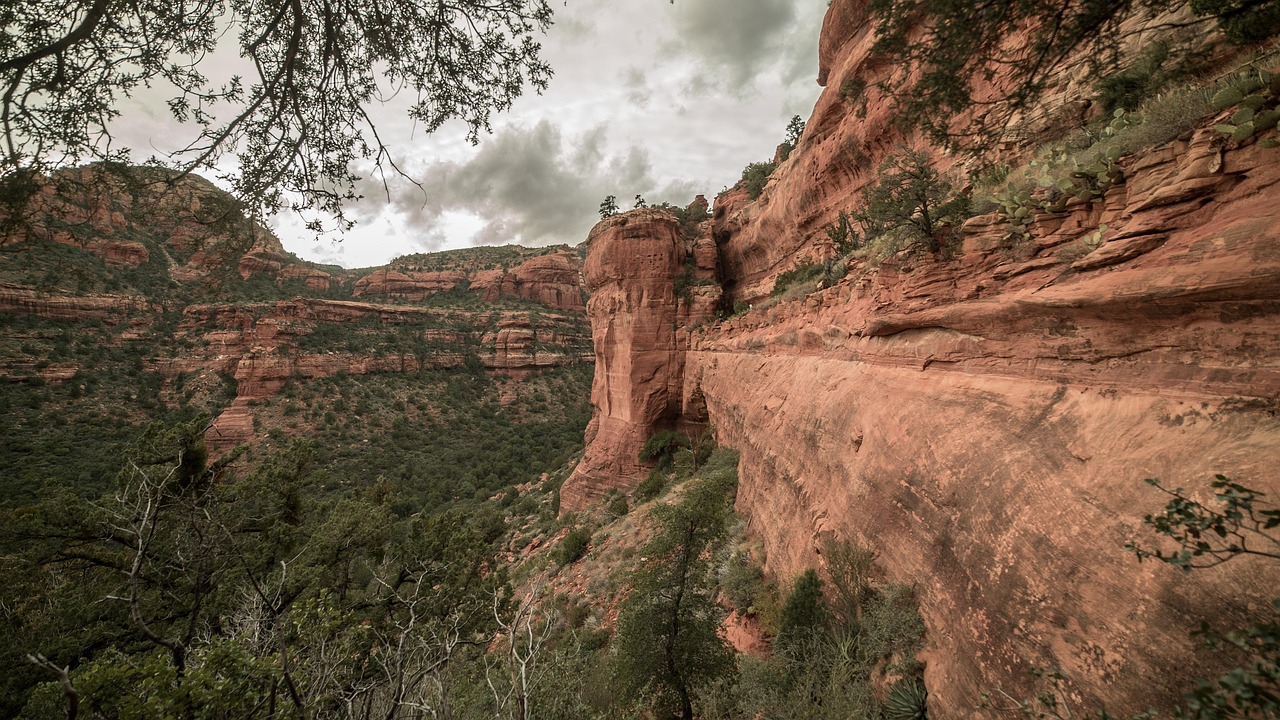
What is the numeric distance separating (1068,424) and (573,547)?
42.4 ft

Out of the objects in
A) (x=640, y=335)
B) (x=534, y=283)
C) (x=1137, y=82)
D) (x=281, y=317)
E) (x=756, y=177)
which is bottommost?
(x=640, y=335)

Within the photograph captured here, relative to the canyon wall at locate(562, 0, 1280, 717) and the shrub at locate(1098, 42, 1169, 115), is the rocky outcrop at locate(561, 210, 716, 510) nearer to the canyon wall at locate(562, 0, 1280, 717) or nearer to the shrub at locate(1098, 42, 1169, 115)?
the canyon wall at locate(562, 0, 1280, 717)

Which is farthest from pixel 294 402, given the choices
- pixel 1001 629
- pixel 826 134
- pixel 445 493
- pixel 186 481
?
pixel 1001 629

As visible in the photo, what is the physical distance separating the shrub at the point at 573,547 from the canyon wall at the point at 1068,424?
28.1 ft

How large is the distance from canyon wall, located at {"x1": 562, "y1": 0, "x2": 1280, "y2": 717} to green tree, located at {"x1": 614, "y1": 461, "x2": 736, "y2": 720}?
1.70 meters

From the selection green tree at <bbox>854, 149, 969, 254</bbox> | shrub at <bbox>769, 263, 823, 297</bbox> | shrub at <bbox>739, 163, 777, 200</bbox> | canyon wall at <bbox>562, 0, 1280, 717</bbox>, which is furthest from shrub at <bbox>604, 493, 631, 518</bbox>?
shrub at <bbox>739, 163, 777, 200</bbox>

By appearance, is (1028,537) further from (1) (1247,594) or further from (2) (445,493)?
(2) (445,493)

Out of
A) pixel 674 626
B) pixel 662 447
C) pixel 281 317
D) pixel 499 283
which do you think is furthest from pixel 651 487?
pixel 499 283

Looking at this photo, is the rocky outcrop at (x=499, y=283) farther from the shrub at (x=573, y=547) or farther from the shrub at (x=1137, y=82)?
the shrub at (x=1137, y=82)

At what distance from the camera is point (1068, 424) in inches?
129

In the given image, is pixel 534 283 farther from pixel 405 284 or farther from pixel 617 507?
pixel 617 507

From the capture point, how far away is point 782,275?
1479 cm

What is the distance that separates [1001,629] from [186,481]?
14.2m

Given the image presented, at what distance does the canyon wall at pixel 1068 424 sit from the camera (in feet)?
8.06
